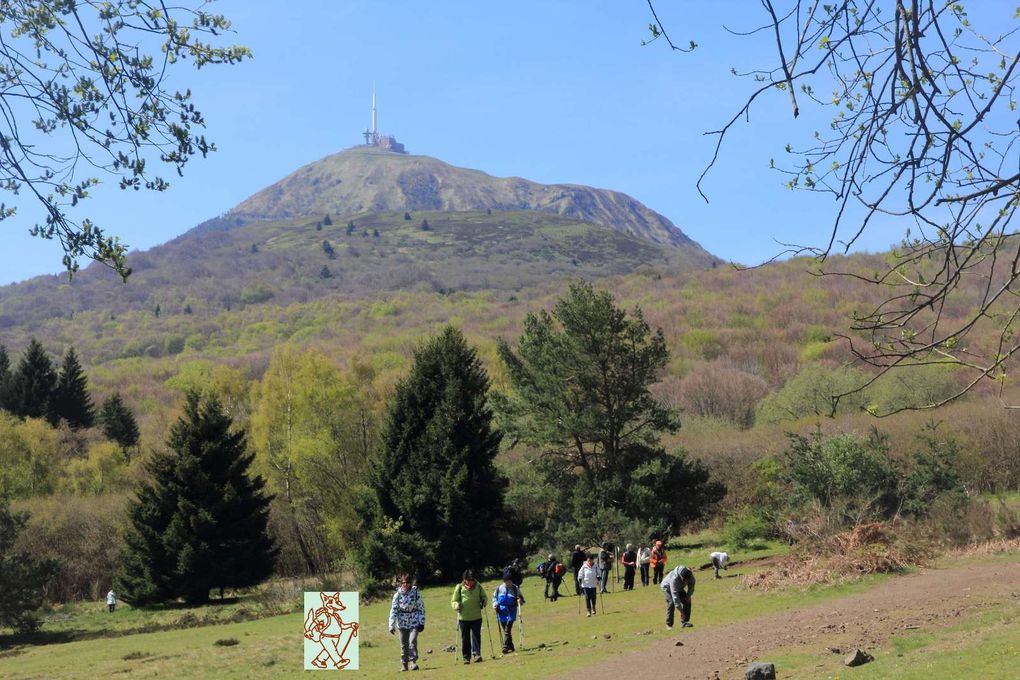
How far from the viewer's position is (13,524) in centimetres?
3466

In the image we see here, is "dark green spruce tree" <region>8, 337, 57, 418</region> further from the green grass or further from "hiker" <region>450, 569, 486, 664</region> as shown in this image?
"hiker" <region>450, 569, 486, 664</region>

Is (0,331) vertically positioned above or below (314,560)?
above

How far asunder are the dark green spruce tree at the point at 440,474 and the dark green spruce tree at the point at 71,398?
44.8 m

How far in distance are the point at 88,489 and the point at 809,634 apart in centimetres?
5481

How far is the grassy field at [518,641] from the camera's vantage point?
13234mm

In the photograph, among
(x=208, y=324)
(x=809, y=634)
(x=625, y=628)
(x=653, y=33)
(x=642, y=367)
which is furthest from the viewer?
(x=208, y=324)

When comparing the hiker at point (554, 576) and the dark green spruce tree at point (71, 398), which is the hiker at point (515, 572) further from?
the dark green spruce tree at point (71, 398)

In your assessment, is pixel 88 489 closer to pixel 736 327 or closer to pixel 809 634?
pixel 809 634

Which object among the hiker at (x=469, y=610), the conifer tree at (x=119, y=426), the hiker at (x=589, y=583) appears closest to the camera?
the hiker at (x=469, y=610)

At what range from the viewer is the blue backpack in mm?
17391

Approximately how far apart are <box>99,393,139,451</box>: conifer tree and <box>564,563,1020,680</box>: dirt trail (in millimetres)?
61809

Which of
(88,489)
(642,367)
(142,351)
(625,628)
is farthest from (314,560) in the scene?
(142,351)

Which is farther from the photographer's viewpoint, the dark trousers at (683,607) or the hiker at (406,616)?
the dark trousers at (683,607)

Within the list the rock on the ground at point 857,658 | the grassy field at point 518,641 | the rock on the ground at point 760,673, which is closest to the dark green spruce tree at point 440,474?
the grassy field at point 518,641
